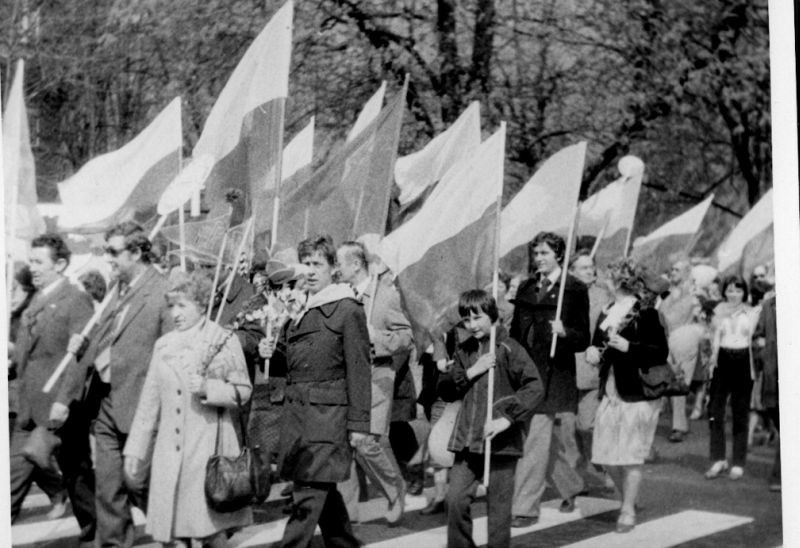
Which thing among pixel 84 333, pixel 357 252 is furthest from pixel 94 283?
pixel 357 252

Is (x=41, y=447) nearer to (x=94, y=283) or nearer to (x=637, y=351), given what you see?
(x=94, y=283)

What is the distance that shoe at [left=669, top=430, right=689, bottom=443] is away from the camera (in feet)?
27.3

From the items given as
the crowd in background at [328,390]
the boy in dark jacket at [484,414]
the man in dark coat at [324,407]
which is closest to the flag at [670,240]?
the crowd in background at [328,390]

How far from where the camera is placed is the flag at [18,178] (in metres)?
6.60

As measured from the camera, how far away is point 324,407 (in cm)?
616

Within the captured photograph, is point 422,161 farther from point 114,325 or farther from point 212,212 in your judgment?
point 114,325

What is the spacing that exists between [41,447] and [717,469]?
4147mm

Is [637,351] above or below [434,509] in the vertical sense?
above

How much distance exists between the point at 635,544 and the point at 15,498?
10.9 ft

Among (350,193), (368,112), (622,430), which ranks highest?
(368,112)

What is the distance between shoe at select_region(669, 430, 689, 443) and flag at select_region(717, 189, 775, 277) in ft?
3.64

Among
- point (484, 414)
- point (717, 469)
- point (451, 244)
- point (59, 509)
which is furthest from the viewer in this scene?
point (717, 469)

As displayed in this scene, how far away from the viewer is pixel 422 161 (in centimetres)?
846

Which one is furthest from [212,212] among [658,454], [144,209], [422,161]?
[658,454]
